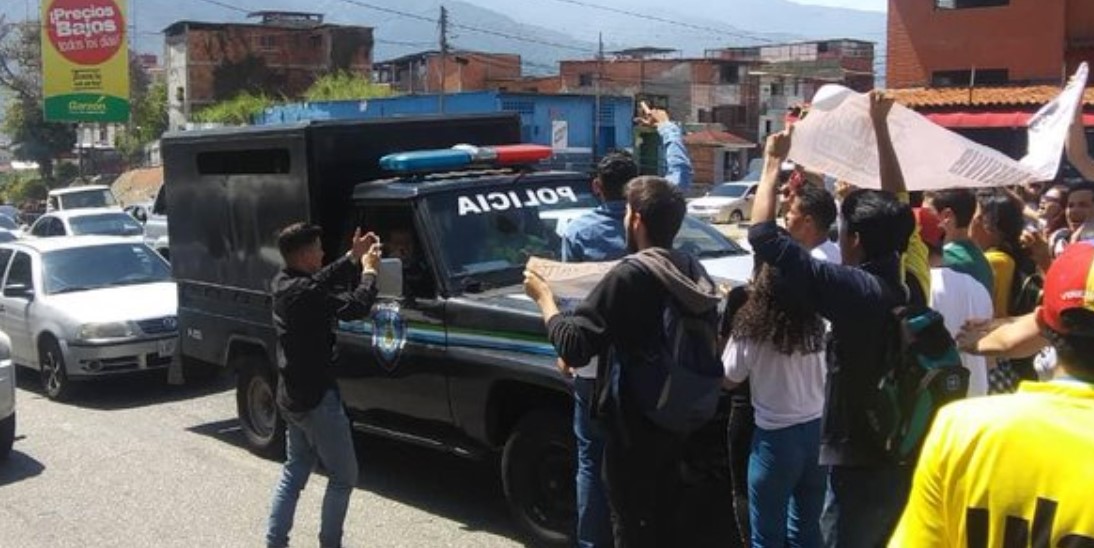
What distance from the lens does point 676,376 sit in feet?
13.3

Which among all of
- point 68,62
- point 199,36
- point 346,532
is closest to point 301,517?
point 346,532

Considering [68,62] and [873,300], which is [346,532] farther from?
[68,62]

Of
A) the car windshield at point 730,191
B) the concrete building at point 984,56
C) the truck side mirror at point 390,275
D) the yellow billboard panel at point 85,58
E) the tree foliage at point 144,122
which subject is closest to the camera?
the truck side mirror at point 390,275

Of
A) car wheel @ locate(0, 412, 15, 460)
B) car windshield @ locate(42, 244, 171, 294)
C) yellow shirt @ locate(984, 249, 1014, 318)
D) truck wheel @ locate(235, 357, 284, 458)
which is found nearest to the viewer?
yellow shirt @ locate(984, 249, 1014, 318)

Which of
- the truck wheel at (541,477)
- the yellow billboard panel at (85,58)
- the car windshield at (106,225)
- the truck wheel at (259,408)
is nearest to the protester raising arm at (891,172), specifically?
the truck wheel at (541,477)

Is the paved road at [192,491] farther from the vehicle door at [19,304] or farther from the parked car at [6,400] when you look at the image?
the vehicle door at [19,304]

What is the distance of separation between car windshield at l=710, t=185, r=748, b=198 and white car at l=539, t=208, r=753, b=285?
3212cm

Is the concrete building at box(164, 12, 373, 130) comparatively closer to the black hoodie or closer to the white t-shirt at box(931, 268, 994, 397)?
the white t-shirt at box(931, 268, 994, 397)

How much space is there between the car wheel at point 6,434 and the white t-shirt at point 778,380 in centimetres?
600

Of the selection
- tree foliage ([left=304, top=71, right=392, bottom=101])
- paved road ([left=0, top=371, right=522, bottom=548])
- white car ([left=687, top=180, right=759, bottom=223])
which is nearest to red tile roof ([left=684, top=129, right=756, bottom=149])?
tree foliage ([left=304, top=71, right=392, bottom=101])

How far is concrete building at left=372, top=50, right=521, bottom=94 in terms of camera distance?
220 feet

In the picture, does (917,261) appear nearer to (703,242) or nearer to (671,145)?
(671,145)

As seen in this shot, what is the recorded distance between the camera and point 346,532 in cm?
653

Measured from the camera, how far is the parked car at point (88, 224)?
2195 cm
